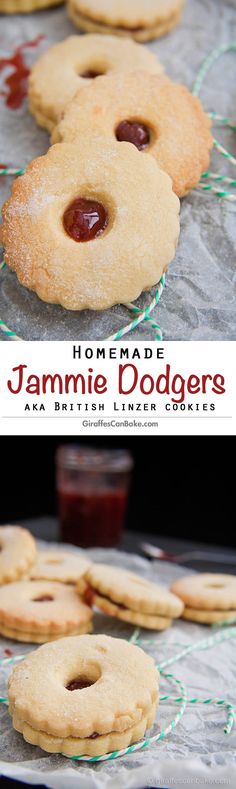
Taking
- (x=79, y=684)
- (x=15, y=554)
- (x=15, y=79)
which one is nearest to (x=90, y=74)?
(x=15, y=79)

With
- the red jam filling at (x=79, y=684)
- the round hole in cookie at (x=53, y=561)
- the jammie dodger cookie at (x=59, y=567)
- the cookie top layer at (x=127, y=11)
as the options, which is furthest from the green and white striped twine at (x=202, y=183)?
the round hole in cookie at (x=53, y=561)

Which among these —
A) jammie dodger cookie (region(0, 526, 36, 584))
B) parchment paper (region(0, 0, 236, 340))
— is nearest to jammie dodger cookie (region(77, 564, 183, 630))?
jammie dodger cookie (region(0, 526, 36, 584))

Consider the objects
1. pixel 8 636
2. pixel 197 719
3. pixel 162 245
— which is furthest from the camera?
pixel 8 636

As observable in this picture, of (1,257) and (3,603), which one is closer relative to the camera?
(1,257)

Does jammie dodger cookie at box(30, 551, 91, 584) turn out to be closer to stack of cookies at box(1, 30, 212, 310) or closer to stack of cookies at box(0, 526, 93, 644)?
stack of cookies at box(0, 526, 93, 644)

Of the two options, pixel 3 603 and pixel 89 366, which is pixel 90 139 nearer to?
pixel 89 366

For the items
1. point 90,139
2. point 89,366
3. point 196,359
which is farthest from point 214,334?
point 90,139

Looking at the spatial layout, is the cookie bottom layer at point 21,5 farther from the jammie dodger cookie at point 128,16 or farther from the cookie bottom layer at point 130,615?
the cookie bottom layer at point 130,615
